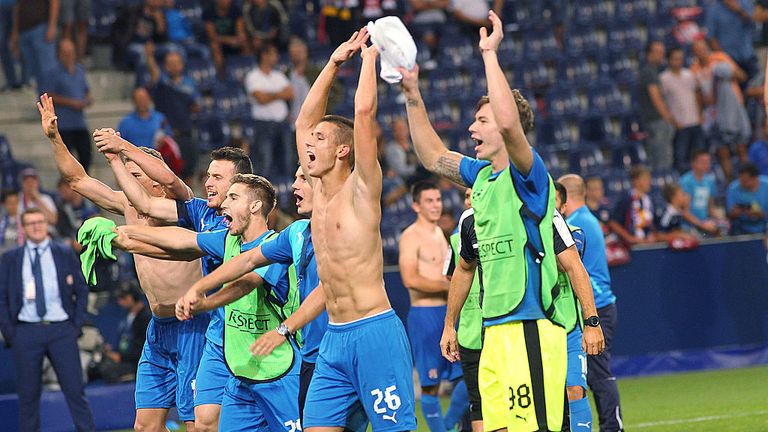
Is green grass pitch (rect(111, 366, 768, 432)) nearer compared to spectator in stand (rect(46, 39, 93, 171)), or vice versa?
green grass pitch (rect(111, 366, 768, 432))

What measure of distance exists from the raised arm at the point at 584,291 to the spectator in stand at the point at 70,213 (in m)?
8.71

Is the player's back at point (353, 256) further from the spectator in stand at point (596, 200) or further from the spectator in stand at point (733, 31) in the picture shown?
the spectator in stand at point (733, 31)

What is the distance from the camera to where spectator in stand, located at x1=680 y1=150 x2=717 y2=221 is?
18.9 m

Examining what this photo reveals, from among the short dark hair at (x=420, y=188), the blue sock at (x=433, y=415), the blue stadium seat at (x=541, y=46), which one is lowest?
the blue sock at (x=433, y=415)

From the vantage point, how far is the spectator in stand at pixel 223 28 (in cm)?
2039

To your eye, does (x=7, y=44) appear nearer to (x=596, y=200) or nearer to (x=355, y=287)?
(x=596, y=200)

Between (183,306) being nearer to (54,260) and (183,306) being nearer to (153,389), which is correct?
(153,389)

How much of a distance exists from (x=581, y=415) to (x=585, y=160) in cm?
1151

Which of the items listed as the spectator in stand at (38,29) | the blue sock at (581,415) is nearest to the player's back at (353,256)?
the blue sock at (581,415)

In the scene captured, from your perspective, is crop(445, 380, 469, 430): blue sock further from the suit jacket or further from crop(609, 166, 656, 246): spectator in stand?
crop(609, 166, 656, 246): spectator in stand

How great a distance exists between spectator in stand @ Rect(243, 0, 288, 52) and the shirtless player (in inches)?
513

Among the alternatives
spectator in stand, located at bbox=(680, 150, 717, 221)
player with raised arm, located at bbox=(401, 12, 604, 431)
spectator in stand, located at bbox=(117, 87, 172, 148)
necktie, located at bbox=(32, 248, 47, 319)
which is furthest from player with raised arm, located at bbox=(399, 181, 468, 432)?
spectator in stand, located at bbox=(680, 150, 717, 221)

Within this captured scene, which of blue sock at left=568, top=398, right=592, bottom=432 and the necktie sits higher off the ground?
the necktie

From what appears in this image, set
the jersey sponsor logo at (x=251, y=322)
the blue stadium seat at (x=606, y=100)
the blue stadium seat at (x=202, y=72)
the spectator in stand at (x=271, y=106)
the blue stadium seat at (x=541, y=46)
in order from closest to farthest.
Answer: the jersey sponsor logo at (x=251, y=322) < the spectator in stand at (x=271, y=106) < the blue stadium seat at (x=202, y=72) < the blue stadium seat at (x=606, y=100) < the blue stadium seat at (x=541, y=46)
